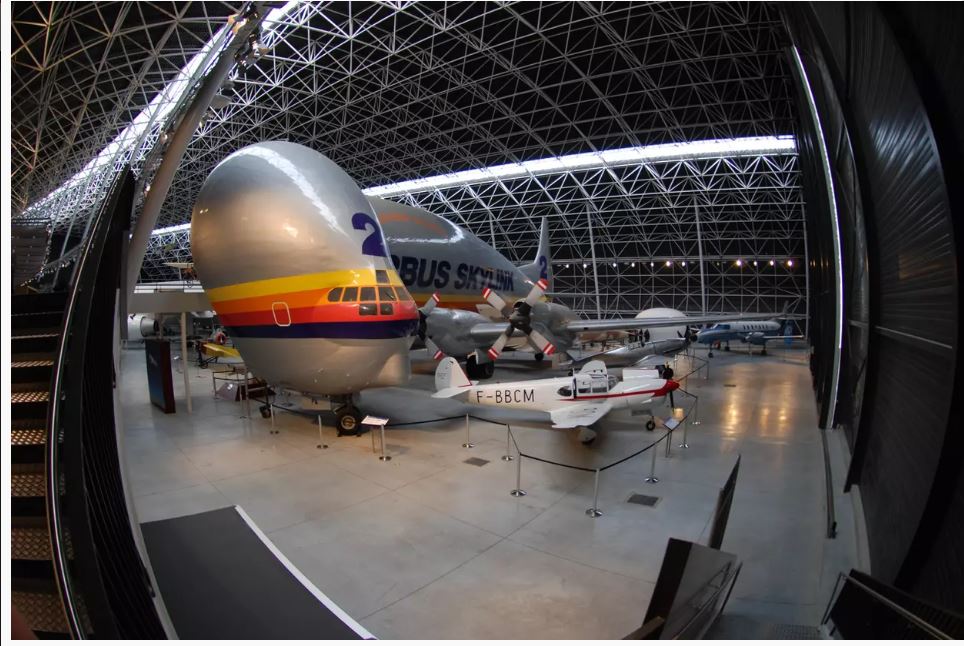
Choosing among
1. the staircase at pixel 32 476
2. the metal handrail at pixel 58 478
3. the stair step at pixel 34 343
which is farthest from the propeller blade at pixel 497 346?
the metal handrail at pixel 58 478

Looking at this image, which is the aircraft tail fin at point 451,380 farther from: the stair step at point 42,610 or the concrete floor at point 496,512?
the stair step at point 42,610

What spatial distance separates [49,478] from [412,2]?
22442mm

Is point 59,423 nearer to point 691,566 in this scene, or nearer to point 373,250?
point 691,566

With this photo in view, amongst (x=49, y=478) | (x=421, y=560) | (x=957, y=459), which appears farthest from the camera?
(x=421, y=560)

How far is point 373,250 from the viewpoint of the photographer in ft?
36.3

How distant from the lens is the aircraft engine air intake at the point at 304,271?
409 inches

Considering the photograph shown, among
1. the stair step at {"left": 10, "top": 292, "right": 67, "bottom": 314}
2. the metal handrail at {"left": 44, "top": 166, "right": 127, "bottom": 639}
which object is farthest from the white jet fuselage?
the metal handrail at {"left": 44, "top": 166, "right": 127, "bottom": 639}

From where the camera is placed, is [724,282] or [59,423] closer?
[59,423]

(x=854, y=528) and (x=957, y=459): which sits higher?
(x=957, y=459)

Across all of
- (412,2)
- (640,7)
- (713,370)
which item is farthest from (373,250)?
(713,370)

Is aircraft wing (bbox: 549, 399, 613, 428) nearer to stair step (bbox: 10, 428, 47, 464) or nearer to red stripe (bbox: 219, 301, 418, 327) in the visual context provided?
red stripe (bbox: 219, 301, 418, 327)

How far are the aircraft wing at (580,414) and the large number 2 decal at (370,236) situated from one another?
6.11 metres

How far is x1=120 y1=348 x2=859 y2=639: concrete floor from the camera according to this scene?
5.55 m

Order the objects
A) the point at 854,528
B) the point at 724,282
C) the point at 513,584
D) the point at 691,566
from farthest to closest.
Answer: the point at 724,282 < the point at 854,528 < the point at 513,584 < the point at 691,566
